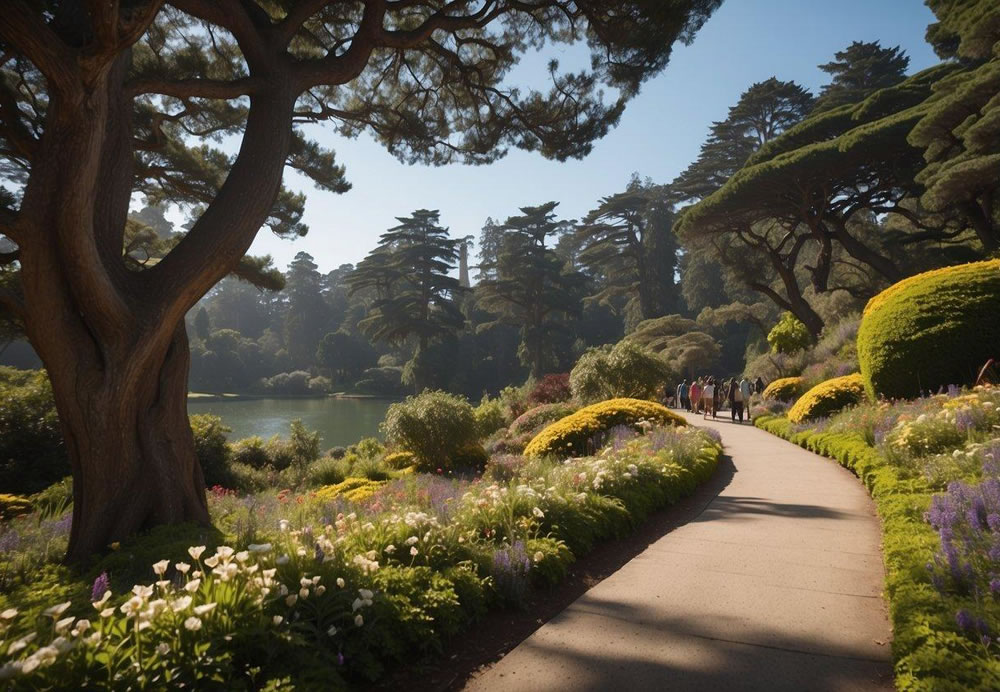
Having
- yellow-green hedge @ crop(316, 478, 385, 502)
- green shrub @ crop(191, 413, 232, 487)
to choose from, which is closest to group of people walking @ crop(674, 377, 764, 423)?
yellow-green hedge @ crop(316, 478, 385, 502)

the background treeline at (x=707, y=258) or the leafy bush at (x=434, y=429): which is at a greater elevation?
the background treeline at (x=707, y=258)

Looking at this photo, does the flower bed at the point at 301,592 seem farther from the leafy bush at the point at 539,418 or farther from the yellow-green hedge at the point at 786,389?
the yellow-green hedge at the point at 786,389

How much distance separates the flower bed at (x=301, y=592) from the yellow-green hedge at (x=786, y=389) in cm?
1285

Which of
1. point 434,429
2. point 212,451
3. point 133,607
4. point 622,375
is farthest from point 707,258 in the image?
point 133,607

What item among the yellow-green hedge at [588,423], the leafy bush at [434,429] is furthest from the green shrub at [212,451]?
the yellow-green hedge at [588,423]

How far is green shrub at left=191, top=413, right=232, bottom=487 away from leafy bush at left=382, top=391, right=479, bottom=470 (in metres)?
3.40

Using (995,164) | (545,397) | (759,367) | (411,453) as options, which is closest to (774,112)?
A: (759,367)

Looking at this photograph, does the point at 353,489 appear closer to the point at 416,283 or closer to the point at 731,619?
the point at 731,619

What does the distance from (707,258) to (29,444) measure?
111 feet

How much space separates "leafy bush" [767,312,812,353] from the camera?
Result: 22.3 m

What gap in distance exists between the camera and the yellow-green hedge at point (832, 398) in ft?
37.2

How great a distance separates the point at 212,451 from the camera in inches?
438

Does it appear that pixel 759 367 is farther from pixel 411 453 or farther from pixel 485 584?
pixel 485 584

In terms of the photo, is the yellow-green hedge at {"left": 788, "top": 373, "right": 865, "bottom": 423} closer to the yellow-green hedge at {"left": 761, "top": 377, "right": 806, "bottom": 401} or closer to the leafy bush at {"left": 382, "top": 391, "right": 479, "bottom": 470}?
the yellow-green hedge at {"left": 761, "top": 377, "right": 806, "bottom": 401}
